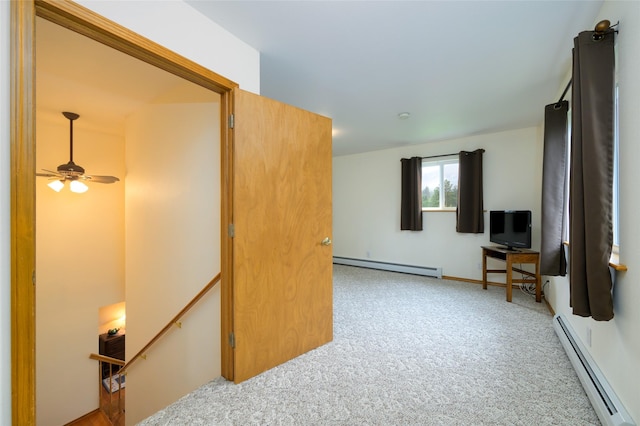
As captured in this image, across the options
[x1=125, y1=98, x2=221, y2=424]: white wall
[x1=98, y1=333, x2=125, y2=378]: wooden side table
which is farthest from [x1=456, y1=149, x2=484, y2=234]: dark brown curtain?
[x1=98, y1=333, x2=125, y2=378]: wooden side table

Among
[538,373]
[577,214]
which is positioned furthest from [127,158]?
Answer: [538,373]

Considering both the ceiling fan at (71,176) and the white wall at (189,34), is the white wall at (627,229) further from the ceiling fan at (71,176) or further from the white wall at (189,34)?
the ceiling fan at (71,176)

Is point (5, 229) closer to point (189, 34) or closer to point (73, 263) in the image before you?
point (189, 34)

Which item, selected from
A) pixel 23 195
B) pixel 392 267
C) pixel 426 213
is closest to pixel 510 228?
pixel 426 213

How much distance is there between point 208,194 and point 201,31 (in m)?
1.09

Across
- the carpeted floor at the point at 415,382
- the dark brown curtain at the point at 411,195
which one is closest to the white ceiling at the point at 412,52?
the dark brown curtain at the point at 411,195

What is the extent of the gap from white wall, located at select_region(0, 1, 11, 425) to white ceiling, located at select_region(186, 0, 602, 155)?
0.98 metres

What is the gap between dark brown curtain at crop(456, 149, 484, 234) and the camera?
172 inches

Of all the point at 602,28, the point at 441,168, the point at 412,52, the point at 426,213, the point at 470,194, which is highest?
the point at 412,52

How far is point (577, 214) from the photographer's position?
1644 mm

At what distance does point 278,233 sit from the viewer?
6.70 feet

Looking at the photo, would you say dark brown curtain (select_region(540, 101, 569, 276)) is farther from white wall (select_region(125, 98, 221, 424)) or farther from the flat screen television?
white wall (select_region(125, 98, 221, 424))

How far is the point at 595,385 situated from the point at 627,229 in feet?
3.19

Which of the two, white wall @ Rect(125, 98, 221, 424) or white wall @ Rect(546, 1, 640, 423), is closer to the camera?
white wall @ Rect(546, 1, 640, 423)
